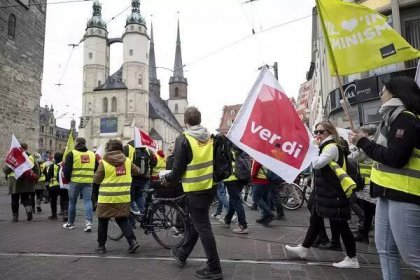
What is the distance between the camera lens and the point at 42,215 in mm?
10320

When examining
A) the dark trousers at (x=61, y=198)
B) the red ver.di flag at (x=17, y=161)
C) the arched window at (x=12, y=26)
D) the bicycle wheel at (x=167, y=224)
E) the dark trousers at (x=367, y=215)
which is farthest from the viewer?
the arched window at (x=12, y=26)

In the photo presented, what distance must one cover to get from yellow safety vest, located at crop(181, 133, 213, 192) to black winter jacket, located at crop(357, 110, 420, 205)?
6.76ft

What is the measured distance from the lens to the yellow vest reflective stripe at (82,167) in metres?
7.83

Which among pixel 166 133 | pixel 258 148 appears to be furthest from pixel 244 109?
pixel 166 133

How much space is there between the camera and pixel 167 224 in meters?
6.02

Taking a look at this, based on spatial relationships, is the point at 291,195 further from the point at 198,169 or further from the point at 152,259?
the point at 198,169

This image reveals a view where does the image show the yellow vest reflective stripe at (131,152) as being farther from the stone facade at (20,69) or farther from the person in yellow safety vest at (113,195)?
the stone facade at (20,69)

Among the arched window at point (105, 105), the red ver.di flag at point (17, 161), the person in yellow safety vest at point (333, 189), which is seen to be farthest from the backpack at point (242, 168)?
the arched window at point (105, 105)

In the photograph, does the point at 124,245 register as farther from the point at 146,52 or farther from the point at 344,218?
the point at 146,52

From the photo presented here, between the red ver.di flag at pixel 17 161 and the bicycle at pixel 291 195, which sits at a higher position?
the red ver.di flag at pixel 17 161

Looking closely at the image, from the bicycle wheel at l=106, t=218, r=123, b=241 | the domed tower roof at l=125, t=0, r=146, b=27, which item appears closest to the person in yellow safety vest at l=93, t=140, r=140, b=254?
the bicycle wheel at l=106, t=218, r=123, b=241

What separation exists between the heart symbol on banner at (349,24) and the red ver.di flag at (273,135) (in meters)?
1.09

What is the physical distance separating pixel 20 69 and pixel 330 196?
2521 centimetres

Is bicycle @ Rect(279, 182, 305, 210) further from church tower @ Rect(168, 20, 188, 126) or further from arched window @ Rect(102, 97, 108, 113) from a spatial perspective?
church tower @ Rect(168, 20, 188, 126)
